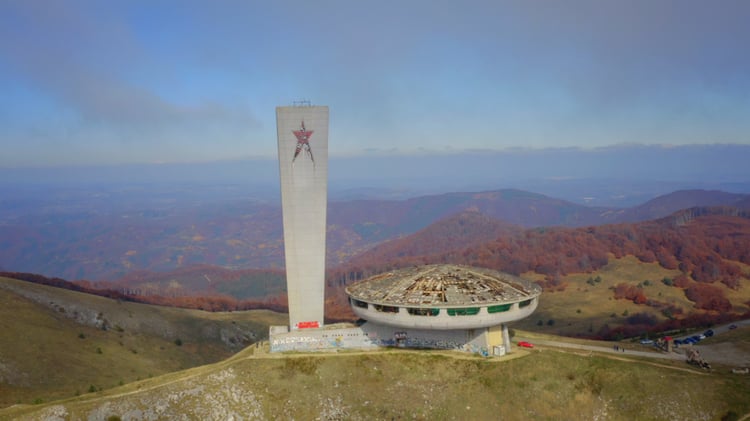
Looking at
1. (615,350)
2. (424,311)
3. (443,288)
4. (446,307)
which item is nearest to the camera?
(446,307)

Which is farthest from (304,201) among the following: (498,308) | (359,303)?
(498,308)

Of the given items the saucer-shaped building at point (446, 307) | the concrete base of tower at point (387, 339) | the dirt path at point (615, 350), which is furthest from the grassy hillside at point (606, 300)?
the concrete base of tower at point (387, 339)

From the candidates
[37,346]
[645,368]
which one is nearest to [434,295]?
[645,368]

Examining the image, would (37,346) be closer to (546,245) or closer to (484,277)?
(484,277)

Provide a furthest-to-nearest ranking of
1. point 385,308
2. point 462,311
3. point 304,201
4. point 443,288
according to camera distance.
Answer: point 304,201
point 443,288
point 385,308
point 462,311

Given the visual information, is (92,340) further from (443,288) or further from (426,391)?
(443,288)

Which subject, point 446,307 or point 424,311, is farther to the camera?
point 424,311

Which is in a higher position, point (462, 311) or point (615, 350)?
point (462, 311)
